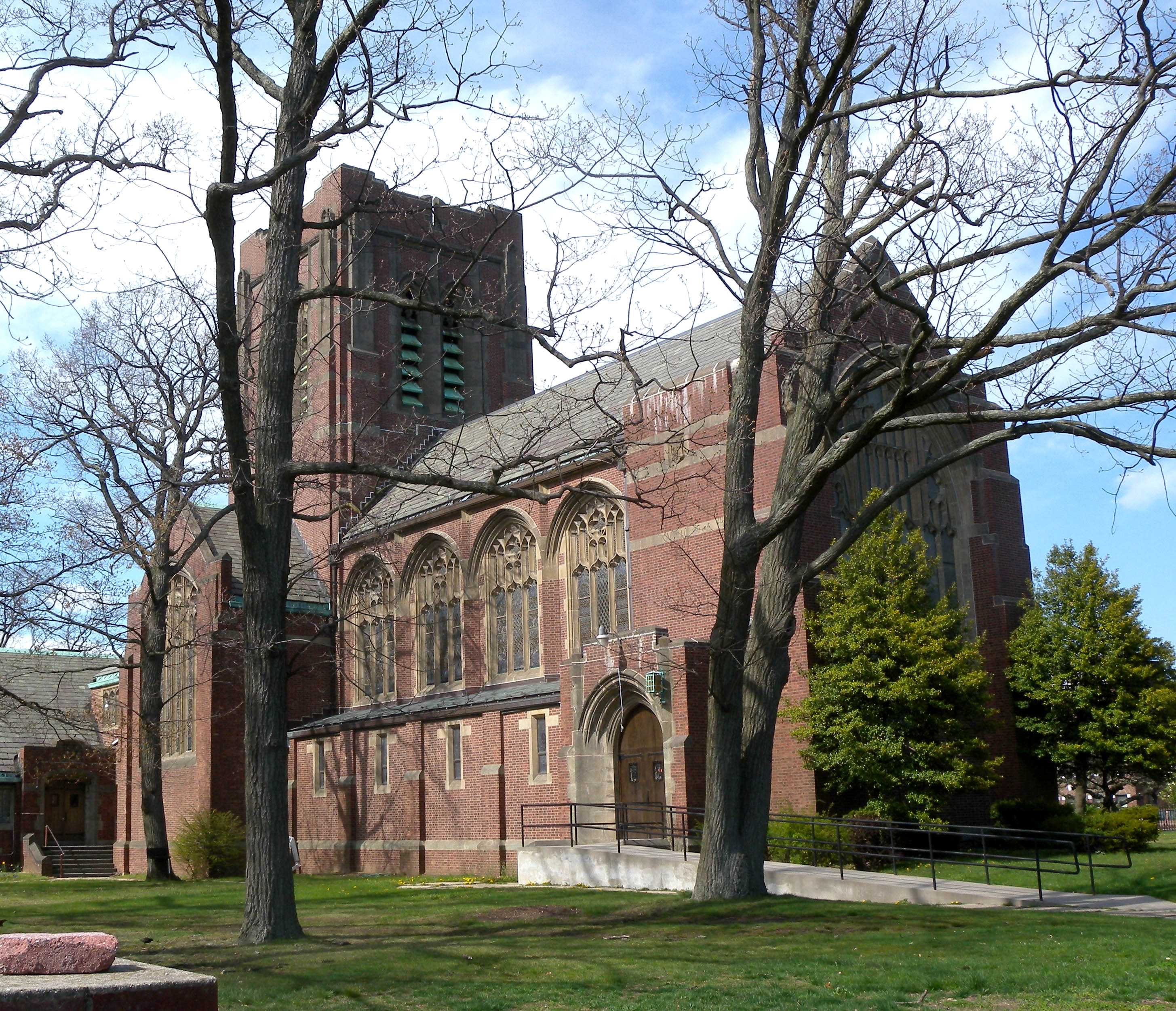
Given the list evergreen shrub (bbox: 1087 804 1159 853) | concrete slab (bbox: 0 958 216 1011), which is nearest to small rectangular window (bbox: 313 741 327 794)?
evergreen shrub (bbox: 1087 804 1159 853)

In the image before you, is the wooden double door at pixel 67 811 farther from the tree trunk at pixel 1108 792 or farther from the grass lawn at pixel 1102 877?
the tree trunk at pixel 1108 792

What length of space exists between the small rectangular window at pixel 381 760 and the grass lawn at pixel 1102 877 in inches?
548

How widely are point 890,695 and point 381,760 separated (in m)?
14.2

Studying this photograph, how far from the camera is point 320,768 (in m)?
32.3

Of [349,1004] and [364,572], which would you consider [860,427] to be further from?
Result: [364,572]

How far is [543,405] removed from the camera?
3225cm

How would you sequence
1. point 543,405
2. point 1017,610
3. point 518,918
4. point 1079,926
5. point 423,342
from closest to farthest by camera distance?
point 1079,926 → point 518,918 → point 1017,610 → point 543,405 → point 423,342

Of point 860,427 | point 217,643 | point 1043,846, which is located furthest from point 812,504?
point 217,643

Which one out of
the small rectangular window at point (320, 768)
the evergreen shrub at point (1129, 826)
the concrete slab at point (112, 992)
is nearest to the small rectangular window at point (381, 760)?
the small rectangular window at point (320, 768)

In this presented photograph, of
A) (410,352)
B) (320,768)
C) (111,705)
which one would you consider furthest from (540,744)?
(111,705)

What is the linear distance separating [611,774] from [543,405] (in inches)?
474

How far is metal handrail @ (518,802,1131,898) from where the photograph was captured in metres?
18.0

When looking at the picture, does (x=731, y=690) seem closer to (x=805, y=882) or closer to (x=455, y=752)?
(x=805, y=882)

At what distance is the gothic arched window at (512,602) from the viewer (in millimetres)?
28484
